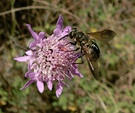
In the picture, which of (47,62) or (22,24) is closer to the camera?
(47,62)

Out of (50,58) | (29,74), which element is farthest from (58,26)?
(29,74)

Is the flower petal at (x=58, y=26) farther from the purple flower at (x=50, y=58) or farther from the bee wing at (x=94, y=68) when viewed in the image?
the bee wing at (x=94, y=68)

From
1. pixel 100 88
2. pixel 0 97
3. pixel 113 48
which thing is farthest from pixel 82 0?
pixel 0 97

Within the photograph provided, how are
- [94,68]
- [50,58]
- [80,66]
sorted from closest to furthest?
[94,68] → [50,58] → [80,66]

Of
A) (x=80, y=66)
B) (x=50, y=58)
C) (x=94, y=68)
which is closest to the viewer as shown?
(x=94, y=68)

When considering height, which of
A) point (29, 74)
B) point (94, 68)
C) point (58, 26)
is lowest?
point (94, 68)

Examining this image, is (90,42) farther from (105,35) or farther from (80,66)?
(80,66)

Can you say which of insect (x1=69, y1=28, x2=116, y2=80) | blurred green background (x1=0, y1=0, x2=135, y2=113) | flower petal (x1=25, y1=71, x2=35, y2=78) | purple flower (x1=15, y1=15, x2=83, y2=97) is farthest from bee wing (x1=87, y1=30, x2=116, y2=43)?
blurred green background (x1=0, y1=0, x2=135, y2=113)

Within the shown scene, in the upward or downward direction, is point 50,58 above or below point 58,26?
below

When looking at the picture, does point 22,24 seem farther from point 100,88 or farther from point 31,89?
point 100,88
